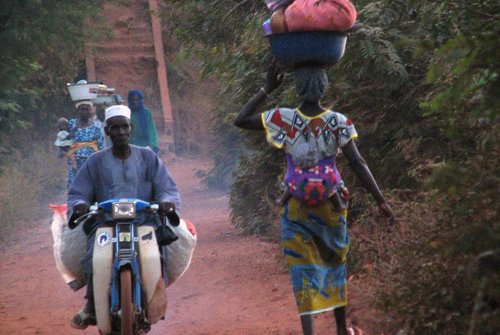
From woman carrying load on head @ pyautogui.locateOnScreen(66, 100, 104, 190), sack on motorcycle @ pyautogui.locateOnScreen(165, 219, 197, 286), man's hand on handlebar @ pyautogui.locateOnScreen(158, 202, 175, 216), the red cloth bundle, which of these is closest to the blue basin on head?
the red cloth bundle

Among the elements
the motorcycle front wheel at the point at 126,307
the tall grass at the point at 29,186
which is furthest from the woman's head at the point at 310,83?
the tall grass at the point at 29,186

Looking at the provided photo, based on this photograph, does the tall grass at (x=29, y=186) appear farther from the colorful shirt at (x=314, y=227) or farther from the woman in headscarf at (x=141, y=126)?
the colorful shirt at (x=314, y=227)

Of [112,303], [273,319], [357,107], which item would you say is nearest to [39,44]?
[357,107]

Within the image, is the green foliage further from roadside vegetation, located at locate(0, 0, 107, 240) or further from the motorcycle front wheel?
the motorcycle front wheel

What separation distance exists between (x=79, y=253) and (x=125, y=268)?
74 cm

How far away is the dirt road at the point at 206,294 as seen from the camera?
27.3 feet

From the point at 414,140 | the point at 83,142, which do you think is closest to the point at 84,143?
the point at 83,142

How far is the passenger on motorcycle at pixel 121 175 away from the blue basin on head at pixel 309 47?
4.62ft

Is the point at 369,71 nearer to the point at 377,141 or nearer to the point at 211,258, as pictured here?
the point at 377,141

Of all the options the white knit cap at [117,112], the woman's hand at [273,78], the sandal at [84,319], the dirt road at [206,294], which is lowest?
the dirt road at [206,294]

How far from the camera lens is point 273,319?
8367 millimetres

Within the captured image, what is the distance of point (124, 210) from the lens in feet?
21.4

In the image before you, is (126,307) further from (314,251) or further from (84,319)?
(314,251)

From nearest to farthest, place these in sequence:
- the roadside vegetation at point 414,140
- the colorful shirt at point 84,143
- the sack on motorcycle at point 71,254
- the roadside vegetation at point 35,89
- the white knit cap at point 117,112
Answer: the roadside vegetation at point 414,140, the sack on motorcycle at point 71,254, the white knit cap at point 117,112, the colorful shirt at point 84,143, the roadside vegetation at point 35,89
